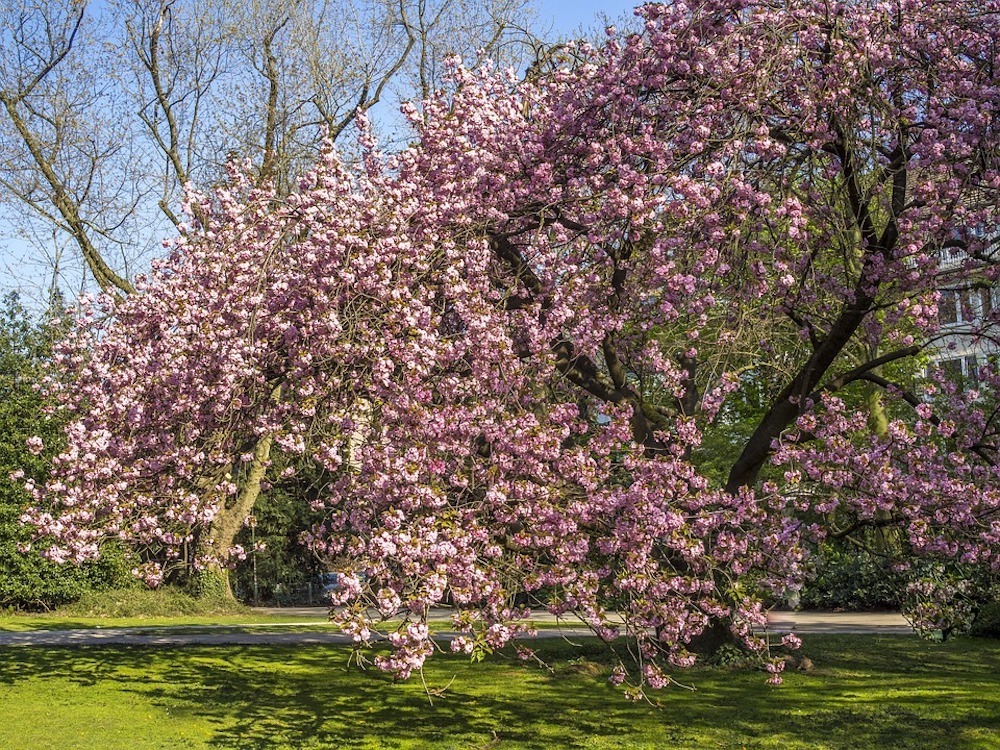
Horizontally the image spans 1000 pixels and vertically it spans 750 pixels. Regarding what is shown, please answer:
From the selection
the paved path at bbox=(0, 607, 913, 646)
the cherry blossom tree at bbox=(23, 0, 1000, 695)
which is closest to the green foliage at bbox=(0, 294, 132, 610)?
the paved path at bbox=(0, 607, 913, 646)

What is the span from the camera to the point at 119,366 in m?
9.91

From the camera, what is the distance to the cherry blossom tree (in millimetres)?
8312

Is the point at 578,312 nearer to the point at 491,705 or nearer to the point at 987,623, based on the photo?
the point at 491,705

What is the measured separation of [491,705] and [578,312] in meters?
4.43

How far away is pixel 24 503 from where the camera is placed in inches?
821

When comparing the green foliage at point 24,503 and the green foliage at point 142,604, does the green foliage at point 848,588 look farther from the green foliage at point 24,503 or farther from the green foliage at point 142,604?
the green foliage at point 24,503

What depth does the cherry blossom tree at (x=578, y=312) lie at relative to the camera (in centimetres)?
831

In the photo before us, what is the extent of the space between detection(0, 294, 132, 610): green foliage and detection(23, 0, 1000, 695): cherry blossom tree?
1224 centimetres

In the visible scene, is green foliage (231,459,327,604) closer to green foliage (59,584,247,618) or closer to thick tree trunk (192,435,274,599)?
thick tree trunk (192,435,274,599)

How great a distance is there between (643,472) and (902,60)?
4.62 metres

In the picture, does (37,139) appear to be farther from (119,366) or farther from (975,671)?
(975,671)

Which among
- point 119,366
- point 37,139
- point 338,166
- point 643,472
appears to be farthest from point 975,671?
point 37,139

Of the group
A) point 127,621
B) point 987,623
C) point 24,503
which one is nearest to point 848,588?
point 987,623

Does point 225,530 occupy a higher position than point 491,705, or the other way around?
point 225,530
